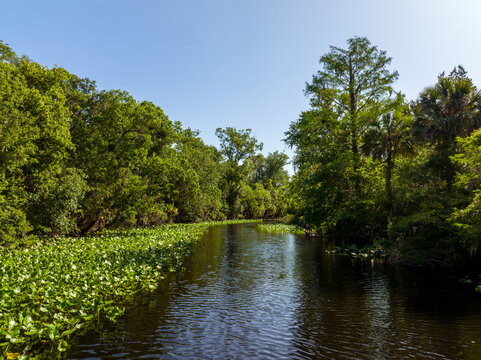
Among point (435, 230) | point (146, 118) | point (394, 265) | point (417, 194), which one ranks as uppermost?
point (146, 118)

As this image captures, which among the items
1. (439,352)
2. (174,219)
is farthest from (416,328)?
(174,219)

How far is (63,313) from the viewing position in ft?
25.4

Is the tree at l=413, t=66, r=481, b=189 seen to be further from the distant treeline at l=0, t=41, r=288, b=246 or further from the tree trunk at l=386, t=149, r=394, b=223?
the distant treeline at l=0, t=41, r=288, b=246

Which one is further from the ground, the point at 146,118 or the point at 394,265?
the point at 146,118

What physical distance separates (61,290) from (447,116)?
2016 centimetres

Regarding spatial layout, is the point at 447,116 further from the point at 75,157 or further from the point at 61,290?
the point at 75,157

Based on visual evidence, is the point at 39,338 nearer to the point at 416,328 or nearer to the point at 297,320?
the point at 297,320

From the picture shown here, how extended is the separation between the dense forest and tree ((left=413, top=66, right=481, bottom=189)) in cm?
7

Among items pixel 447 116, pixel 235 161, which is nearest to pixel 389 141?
pixel 447 116

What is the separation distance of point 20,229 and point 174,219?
3258 centimetres

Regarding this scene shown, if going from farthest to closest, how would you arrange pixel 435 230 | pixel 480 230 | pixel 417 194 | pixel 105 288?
pixel 417 194 < pixel 435 230 < pixel 480 230 < pixel 105 288

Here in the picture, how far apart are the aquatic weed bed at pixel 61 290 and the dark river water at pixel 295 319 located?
2.07 feet

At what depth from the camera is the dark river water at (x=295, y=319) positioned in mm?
6629

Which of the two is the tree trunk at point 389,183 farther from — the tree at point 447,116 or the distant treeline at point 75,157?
the distant treeline at point 75,157
